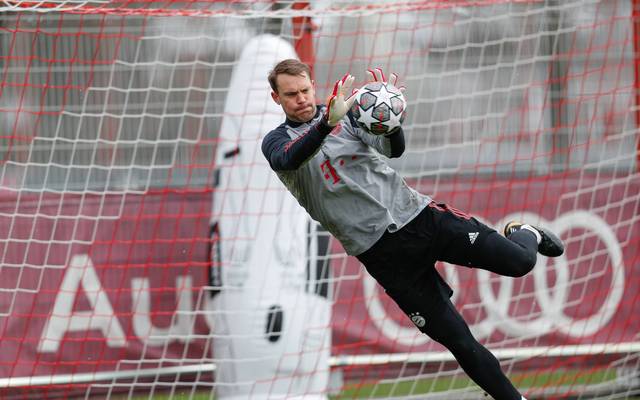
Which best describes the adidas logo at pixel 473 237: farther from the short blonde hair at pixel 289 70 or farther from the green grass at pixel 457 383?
the green grass at pixel 457 383

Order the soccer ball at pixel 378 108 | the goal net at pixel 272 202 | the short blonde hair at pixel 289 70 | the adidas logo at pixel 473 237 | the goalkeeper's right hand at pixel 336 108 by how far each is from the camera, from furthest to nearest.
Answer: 1. the goal net at pixel 272 202
2. the adidas logo at pixel 473 237
3. the short blonde hair at pixel 289 70
4. the soccer ball at pixel 378 108
5. the goalkeeper's right hand at pixel 336 108

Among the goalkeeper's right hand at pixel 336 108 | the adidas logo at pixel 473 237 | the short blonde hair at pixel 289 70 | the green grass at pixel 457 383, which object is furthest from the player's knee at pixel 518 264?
the green grass at pixel 457 383

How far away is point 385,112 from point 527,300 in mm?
4318

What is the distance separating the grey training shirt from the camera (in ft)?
14.8

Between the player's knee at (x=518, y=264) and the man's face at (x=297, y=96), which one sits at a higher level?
the man's face at (x=297, y=96)

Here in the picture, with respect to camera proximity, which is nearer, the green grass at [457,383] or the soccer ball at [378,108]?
the soccer ball at [378,108]

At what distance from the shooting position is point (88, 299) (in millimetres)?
7527

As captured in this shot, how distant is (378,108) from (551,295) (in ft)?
14.4

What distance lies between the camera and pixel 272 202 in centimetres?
712

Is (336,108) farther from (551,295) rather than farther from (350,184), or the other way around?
(551,295)

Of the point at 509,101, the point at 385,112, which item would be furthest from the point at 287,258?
the point at 385,112

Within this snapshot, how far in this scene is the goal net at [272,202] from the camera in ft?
23.3

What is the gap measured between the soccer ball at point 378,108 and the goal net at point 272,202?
261 cm

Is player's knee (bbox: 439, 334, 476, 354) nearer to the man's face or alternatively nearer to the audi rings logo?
the man's face
